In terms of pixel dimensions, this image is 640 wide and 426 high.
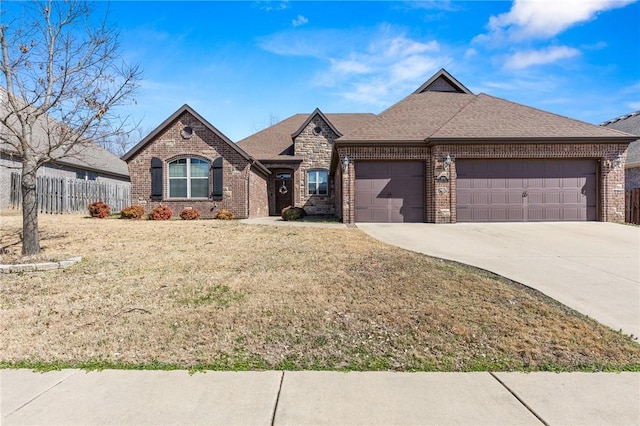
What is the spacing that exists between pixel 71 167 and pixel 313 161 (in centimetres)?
1418

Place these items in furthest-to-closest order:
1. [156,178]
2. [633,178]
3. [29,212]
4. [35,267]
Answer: [156,178]
[633,178]
[29,212]
[35,267]

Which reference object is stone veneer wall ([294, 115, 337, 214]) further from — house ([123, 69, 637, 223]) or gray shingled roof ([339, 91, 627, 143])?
house ([123, 69, 637, 223])

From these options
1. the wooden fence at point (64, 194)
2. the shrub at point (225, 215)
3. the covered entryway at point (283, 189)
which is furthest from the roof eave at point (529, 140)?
the wooden fence at point (64, 194)

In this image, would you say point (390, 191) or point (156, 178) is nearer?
point (390, 191)

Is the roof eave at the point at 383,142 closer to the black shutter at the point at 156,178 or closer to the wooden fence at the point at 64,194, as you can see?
the black shutter at the point at 156,178

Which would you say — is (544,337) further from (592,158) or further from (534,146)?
(592,158)

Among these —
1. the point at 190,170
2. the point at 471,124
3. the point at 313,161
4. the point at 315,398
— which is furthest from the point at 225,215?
the point at 315,398

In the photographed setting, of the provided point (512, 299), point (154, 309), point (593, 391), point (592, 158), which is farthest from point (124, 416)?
point (592, 158)

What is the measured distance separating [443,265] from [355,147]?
24.7 feet

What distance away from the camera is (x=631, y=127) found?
1862 centimetres

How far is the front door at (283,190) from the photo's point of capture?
21.5 meters

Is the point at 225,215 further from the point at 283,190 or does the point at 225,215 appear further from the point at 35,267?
the point at 35,267

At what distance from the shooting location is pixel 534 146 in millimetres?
12430

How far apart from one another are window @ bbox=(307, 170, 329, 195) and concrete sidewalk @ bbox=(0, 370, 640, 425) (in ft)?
60.2
